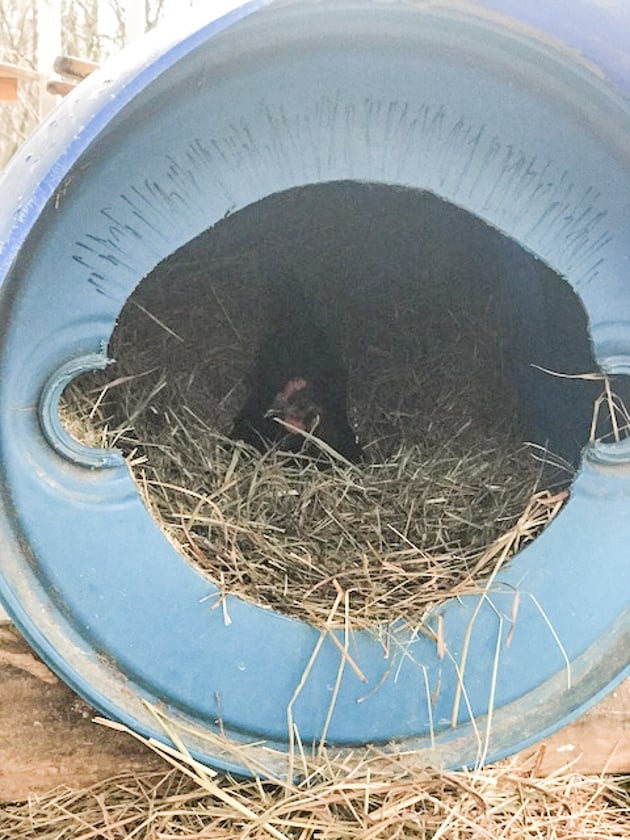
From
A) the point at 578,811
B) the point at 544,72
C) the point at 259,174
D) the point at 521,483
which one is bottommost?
the point at 578,811

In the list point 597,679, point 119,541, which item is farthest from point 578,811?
point 119,541

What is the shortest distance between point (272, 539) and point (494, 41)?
0.83 m

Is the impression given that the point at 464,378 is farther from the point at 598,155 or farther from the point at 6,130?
the point at 6,130

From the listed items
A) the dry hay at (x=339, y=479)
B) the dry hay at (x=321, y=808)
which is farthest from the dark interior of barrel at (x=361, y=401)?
the dry hay at (x=321, y=808)

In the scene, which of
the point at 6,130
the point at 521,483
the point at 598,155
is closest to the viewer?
the point at 598,155

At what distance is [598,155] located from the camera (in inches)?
51.4

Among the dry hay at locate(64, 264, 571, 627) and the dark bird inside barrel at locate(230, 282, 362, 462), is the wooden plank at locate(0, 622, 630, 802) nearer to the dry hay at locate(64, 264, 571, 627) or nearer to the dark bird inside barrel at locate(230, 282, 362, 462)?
the dry hay at locate(64, 264, 571, 627)

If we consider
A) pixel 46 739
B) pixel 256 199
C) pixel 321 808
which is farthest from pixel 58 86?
pixel 321 808

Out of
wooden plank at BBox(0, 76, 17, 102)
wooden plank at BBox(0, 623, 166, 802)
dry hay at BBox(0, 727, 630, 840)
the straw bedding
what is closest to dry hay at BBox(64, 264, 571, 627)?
the straw bedding

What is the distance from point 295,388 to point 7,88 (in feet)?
5.99

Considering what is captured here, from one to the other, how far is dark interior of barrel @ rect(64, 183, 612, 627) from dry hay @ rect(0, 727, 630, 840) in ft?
0.80

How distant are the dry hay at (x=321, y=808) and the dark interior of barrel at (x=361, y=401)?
243mm

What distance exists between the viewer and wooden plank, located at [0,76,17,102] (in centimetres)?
308

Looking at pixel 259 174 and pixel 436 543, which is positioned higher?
pixel 259 174
